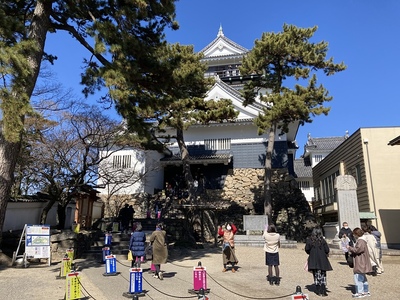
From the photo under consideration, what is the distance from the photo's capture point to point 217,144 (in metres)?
25.4

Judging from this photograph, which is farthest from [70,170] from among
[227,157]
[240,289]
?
[227,157]

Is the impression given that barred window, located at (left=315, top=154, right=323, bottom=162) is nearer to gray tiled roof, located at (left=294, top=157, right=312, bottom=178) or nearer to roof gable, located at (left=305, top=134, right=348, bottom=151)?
roof gable, located at (left=305, top=134, right=348, bottom=151)

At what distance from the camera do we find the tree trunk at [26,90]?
894 cm

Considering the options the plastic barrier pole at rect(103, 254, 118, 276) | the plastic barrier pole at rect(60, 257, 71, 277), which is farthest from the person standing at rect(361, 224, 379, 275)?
the plastic barrier pole at rect(60, 257, 71, 277)

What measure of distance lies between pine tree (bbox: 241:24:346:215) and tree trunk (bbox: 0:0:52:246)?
36.6ft

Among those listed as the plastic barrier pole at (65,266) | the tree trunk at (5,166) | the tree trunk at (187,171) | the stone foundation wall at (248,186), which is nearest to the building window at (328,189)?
the stone foundation wall at (248,186)

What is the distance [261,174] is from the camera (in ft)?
77.9

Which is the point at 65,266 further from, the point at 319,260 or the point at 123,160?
the point at 123,160

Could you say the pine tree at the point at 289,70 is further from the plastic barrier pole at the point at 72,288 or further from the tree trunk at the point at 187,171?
the plastic barrier pole at the point at 72,288

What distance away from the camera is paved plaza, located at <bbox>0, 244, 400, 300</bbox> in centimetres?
704

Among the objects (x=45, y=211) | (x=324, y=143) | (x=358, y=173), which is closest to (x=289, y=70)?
(x=358, y=173)

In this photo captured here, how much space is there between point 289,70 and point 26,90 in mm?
14130

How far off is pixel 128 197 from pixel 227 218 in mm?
7329

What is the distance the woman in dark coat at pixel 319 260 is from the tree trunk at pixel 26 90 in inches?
312
